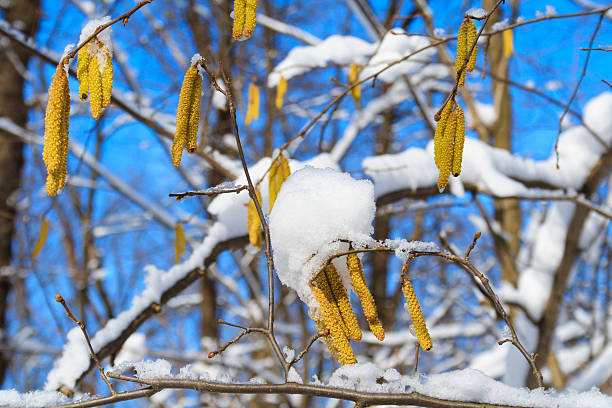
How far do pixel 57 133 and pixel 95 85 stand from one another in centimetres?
17

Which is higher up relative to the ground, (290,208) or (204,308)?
(290,208)

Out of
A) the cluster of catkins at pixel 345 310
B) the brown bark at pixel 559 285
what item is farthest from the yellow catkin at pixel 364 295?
the brown bark at pixel 559 285

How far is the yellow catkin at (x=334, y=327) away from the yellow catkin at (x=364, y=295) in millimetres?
53

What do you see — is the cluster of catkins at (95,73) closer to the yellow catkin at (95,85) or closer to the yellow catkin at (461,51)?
the yellow catkin at (95,85)

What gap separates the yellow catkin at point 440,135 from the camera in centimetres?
89

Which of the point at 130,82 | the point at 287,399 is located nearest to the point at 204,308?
the point at 287,399

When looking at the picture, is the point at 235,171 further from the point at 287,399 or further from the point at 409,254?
the point at 287,399

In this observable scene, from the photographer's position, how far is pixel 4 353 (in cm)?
537

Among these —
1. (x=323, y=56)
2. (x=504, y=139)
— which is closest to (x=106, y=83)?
(x=323, y=56)

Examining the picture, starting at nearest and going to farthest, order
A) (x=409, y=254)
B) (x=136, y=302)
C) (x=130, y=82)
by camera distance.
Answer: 1. (x=409, y=254)
2. (x=136, y=302)
3. (x=130, y=82)

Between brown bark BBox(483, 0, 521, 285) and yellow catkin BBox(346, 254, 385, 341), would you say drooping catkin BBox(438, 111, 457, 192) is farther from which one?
brown bark BBox(483, 0, 521, 285)

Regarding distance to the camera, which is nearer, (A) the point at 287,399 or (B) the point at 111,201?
(A) the point at 287,399

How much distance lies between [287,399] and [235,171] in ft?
6.15

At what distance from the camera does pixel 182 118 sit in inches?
34.9
